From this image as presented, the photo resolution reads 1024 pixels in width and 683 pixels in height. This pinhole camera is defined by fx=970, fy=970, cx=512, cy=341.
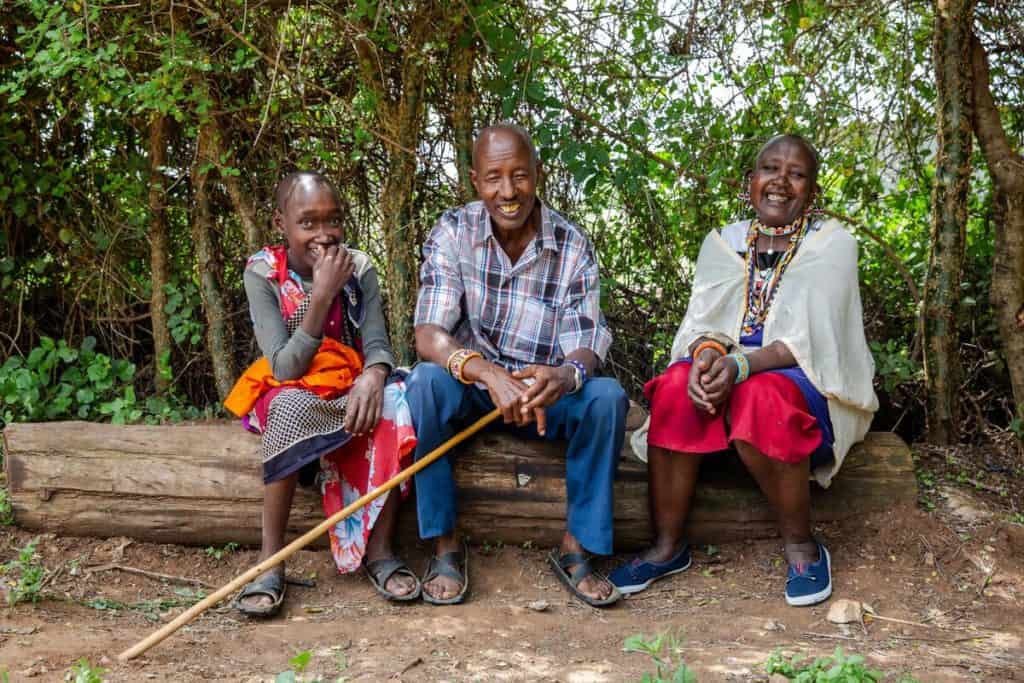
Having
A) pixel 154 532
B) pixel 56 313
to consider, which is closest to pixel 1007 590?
pixel 154 532

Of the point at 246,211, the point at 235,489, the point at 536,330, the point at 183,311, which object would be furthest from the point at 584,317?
the point at 183,311

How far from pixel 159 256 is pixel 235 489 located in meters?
1.80

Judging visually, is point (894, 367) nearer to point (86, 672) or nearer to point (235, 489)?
point (235, 489)

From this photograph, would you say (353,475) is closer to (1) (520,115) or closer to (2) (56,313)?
(1) (520,115)

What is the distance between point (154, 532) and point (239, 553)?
13.3 inches

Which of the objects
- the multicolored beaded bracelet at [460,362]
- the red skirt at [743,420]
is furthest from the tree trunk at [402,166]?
the red skirt at [743,420]

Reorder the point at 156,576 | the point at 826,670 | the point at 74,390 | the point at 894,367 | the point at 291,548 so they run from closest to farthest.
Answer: the point at 826,670 < the point at 291,548 < the point at 156,576 < the point at 894,367 < the point at 74,390

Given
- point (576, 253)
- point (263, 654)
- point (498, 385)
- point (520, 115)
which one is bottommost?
point (263, 654)

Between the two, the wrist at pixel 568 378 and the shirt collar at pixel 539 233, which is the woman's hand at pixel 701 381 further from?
the shirt collar at pixel 539 233

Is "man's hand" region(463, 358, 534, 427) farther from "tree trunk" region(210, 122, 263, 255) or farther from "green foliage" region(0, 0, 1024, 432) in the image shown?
"tree trunk" region(210, 122, 263, 255)

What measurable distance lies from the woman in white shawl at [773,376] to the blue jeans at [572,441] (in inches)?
9.0

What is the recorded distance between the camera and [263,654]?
2951 millimetres

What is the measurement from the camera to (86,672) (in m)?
2.56

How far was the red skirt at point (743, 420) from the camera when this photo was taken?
3.37m
